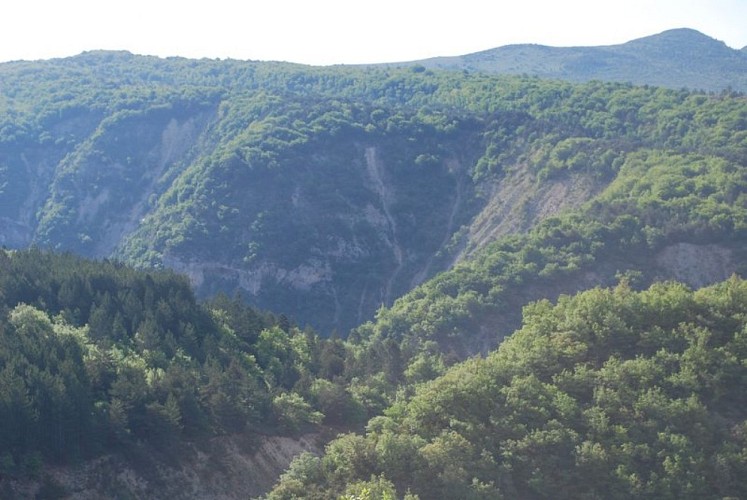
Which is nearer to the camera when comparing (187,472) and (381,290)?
(187,472)

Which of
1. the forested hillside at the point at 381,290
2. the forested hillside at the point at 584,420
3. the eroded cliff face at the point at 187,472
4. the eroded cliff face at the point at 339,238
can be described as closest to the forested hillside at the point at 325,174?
the eroded cliff face at the point at 339,238

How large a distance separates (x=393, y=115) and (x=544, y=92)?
1039 inches

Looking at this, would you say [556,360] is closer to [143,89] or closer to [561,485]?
[561,485]

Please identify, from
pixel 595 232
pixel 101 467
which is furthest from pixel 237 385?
pixel 595 232

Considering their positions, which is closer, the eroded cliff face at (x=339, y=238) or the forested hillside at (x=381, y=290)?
the forested hillside at (x=381, y=290)

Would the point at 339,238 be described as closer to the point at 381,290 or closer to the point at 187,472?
the point at 381,290

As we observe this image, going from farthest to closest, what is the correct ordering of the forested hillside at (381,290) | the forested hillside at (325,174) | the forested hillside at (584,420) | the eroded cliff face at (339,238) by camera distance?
the forested hillside at (325,174), the eroded cliff face at (339,238), the forested hillside at (381,290), the forested hillside at (584,420)

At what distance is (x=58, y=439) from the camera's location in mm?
51406

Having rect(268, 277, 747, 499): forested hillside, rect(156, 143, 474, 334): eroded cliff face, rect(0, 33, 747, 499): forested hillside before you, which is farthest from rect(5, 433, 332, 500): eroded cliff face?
rect(156, 143, 474, 334): eroded cliff face

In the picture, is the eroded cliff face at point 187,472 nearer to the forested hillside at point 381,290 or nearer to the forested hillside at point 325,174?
the forested hillside at point 381,290

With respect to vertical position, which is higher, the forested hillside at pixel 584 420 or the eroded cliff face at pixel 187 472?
the forested hillside at pixel 584 420

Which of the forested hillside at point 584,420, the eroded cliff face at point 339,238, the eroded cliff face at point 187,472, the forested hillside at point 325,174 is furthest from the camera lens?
the forested hillside at point 325,174

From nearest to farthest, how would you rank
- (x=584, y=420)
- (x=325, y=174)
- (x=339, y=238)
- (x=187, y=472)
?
(x=584, y=420) < (x=187, y=472) < (x=339, y=238) < (x=325, y=174)

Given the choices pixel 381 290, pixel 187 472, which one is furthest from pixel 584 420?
pixel 381 290
